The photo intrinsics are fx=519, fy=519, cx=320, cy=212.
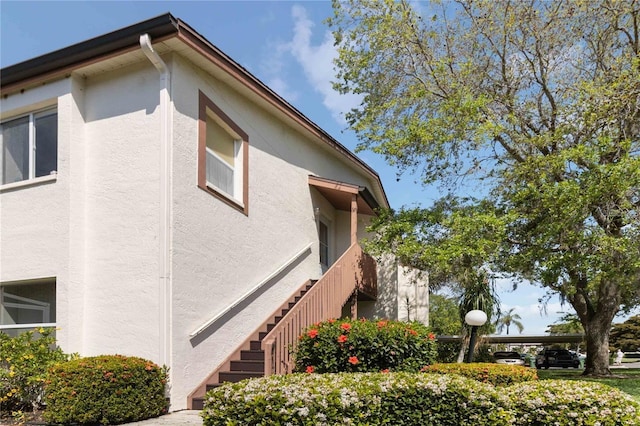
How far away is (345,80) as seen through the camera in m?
15.4

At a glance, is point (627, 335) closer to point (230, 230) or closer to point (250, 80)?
point (230, 230)

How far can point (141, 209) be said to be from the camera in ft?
27.6

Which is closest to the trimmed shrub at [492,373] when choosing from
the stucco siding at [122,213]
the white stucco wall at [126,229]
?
the white stucco wall at [126,229]

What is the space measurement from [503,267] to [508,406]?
28.1ft

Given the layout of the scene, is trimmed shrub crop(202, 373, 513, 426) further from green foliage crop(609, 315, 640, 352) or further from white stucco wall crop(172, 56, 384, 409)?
green foliage crop(609, 315, 640, 352)

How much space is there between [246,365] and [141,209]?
3.31 m

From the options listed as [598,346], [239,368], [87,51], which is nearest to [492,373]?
[239,368]

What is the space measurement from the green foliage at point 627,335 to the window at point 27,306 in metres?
45.9

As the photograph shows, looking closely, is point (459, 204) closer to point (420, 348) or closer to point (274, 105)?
point (274, 105)

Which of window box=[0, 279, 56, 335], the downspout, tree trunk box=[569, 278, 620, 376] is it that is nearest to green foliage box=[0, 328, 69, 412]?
window box=[0, 279, 56, 335]

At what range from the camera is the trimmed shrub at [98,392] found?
675 centimetres

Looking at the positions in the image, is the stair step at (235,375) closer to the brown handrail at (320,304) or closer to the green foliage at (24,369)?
the brown handrail at (320,304)

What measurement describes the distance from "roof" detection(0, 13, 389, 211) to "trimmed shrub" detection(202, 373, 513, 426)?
18.1 ft

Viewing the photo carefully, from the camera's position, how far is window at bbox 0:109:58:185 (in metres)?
9.29
